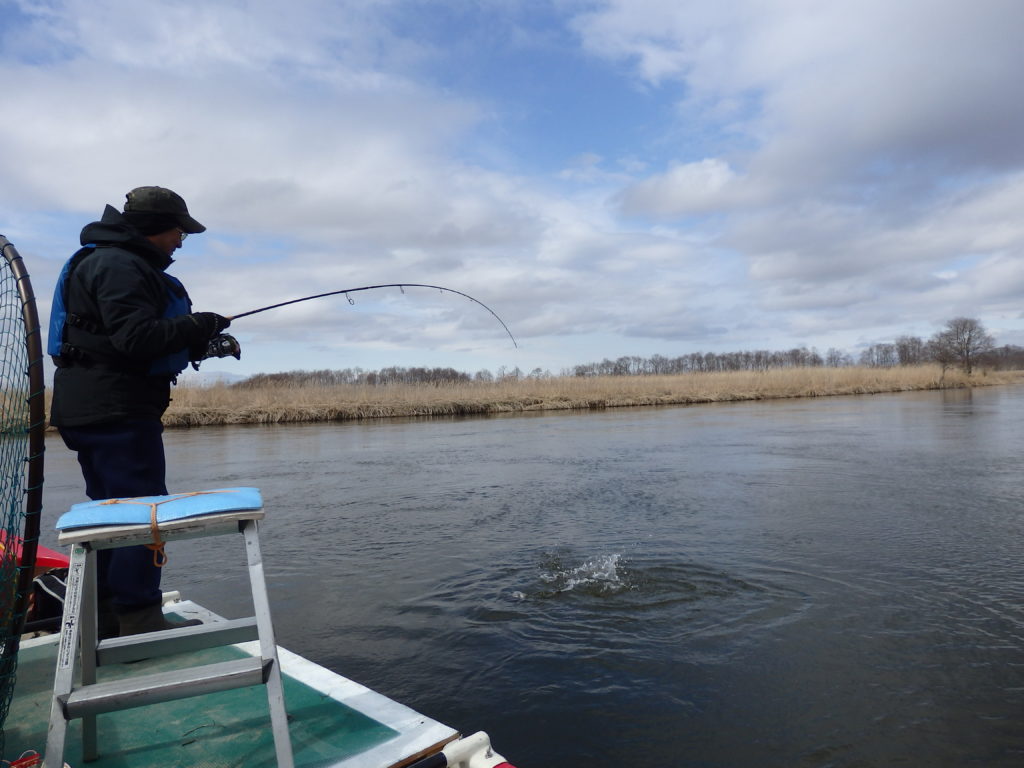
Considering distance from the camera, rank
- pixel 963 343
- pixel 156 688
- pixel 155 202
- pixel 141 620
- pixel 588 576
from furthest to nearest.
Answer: pixel 963 343 < pixel 588 576 < pixel 155 202 < pixel 141 620 < pixel 156 688

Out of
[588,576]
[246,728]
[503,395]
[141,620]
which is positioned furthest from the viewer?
[503,395]

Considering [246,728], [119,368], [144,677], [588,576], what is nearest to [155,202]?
[119,368]

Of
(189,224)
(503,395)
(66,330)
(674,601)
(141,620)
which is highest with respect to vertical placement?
(189,224)

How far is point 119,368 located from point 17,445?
0.50 meters

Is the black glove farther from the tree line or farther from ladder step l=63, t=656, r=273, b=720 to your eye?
the tree line

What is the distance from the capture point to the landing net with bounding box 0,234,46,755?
2129 mm

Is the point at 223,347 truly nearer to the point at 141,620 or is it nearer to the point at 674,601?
the point at 141,620

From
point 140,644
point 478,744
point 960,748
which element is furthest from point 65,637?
point 960,748

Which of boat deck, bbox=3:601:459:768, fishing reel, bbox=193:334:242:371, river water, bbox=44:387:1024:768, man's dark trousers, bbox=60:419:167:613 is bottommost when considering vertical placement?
river water, bbox=44:387:1024:768

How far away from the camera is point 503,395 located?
94.4 ft

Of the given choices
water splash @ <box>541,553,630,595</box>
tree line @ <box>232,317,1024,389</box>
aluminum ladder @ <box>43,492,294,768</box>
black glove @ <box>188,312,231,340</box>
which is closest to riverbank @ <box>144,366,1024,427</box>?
tree line @ <box>232,317,1024,389</box>

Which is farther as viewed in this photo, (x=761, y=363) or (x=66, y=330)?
(x=761, y=363)

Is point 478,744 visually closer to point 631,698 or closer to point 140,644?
point 140,644

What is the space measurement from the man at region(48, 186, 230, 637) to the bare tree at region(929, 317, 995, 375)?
50488 mm
